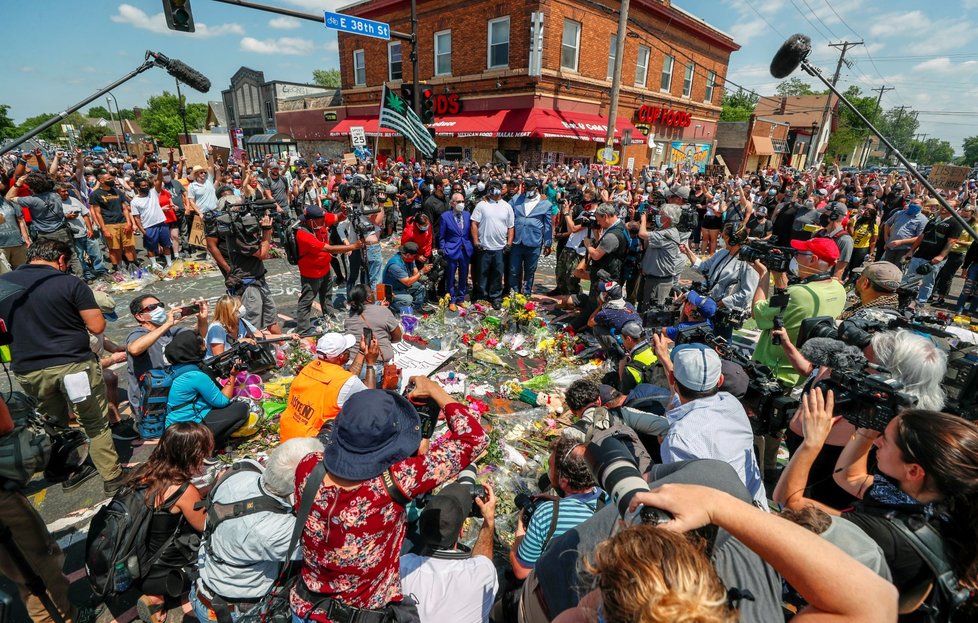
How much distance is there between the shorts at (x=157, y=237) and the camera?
907 cm

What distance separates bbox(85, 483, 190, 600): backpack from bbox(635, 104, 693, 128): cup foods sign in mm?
24460

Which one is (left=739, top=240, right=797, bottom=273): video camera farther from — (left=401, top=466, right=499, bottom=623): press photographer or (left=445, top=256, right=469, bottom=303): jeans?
(left=445, top=256, right=469, bottom=303): jeans

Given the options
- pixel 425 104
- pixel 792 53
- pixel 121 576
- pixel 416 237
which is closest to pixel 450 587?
pixel 121 576

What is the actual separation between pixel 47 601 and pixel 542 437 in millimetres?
3509

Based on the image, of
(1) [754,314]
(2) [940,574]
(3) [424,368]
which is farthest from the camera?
(3) [424,368]

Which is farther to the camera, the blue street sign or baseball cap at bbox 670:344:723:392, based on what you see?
the blue street sign

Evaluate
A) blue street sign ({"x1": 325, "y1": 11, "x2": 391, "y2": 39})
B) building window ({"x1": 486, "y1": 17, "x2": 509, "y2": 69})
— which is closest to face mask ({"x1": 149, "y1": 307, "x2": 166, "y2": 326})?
blue street sign ({"x1": 325, "y1": 11, "x2": 391, "y2": 39})

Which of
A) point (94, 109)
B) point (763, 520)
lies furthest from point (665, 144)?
point (94, 109)

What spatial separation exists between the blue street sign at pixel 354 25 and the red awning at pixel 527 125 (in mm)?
7167

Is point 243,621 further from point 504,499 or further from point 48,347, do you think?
point 48,347

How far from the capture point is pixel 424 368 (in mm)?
5457

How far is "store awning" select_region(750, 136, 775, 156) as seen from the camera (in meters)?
32.8

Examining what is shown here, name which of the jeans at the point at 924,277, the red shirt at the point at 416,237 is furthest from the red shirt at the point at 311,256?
the jeans at the point at 924,277

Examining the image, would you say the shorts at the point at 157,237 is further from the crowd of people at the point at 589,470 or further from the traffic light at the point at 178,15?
the crowd of people at the point at 589,470
